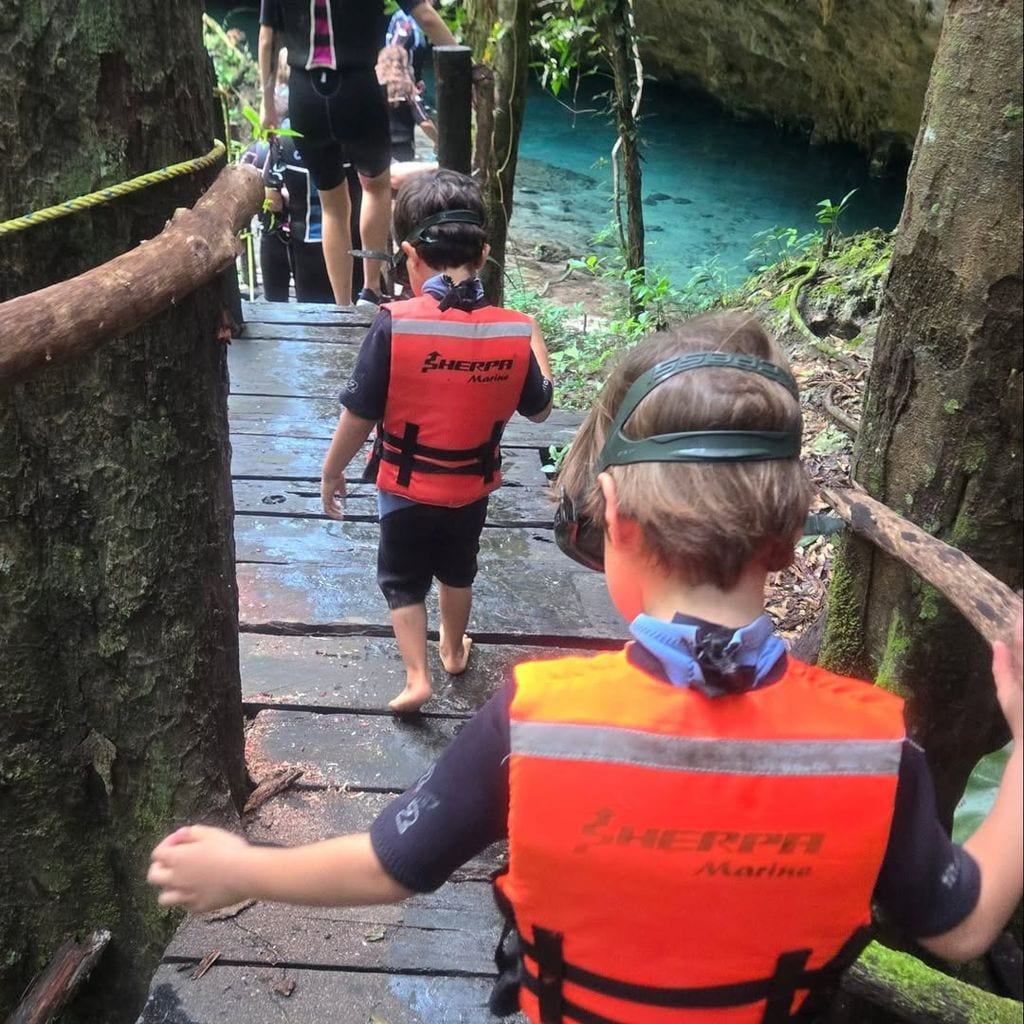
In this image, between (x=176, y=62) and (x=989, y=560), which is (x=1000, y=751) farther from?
(x=176, y=62)

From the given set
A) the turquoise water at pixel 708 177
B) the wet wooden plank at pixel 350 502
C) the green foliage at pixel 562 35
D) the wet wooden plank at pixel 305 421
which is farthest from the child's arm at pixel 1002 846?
the turquoise water at pixel 708 177

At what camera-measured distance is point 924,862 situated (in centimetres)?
118

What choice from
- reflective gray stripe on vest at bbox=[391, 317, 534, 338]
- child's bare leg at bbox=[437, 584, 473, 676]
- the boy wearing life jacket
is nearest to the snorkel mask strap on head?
reflective gray stripe on vest at bbox=[391, 317, 534, 338]

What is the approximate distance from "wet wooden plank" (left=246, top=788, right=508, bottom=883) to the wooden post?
3448 mm

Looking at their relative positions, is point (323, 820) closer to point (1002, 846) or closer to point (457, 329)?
point (457, 329)


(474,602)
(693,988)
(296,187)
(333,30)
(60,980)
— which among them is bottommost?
(60,980)

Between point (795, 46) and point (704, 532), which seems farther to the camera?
point (795, 46)

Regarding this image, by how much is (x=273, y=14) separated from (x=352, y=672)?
3768 mm

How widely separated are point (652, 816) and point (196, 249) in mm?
1230

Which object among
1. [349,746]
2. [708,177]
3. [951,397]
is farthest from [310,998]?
[708,177]

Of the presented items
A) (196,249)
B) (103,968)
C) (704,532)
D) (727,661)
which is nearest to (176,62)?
(196,249)

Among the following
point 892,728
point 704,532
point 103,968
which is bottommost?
point 103,968

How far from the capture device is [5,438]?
1896 millimetres

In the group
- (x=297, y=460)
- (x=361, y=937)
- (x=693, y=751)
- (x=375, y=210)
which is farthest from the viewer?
(x=375, y=210)
